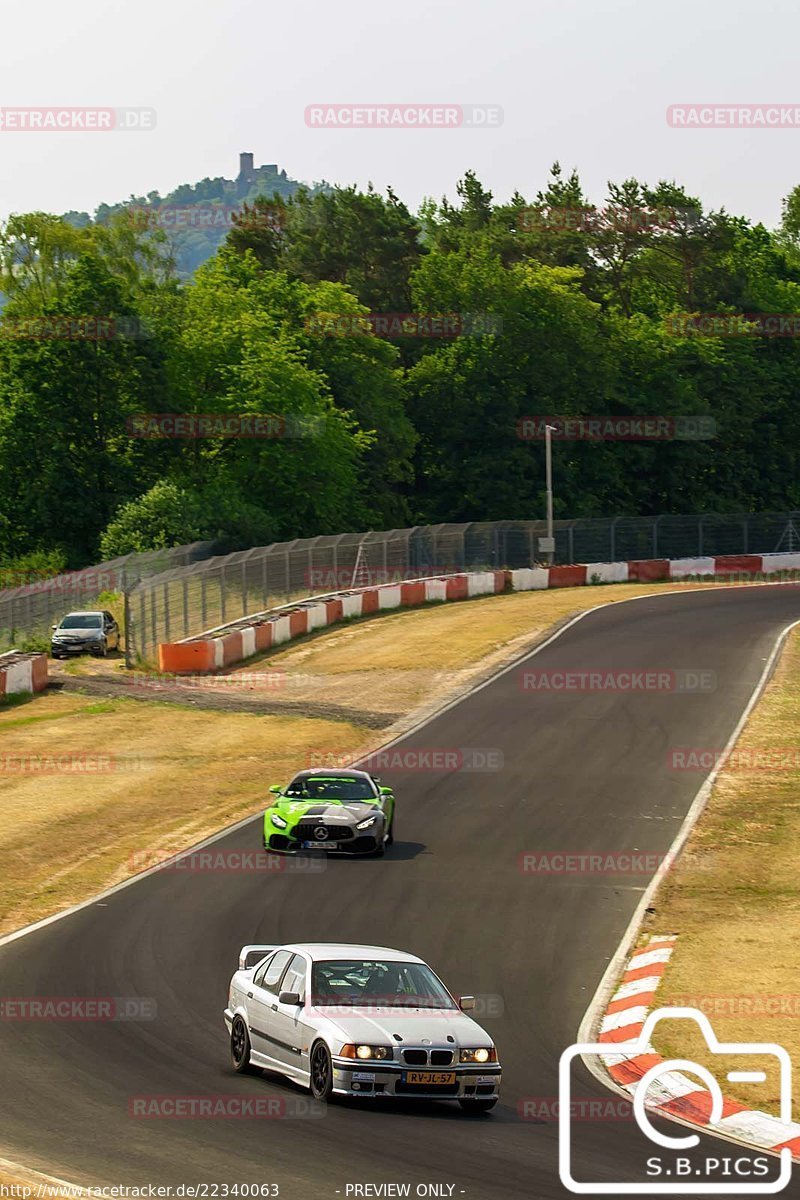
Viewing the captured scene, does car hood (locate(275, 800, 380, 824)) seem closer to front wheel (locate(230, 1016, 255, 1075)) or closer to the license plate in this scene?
front wheel (locate(230, 1016, 255, 1075))

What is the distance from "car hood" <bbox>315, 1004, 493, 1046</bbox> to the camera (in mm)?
14547

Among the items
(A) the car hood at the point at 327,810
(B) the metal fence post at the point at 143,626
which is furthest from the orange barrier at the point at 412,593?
(A) the car hood at the point at 327,810

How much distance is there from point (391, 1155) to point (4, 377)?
249ft

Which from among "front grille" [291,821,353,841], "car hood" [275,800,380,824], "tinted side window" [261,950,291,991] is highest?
"tinted side window" [261,950,291,991]

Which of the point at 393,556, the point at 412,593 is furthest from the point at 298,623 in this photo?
the point at 393,556

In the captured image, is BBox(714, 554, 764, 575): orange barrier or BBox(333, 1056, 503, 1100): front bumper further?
BBox(714, 554, 764, 575): orange barrier

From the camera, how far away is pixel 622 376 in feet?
332

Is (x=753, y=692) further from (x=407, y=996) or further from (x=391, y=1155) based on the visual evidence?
(x=391, y=1155)

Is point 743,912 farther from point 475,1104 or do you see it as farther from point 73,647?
point 73,647

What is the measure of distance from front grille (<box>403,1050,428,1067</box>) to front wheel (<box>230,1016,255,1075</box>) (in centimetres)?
190

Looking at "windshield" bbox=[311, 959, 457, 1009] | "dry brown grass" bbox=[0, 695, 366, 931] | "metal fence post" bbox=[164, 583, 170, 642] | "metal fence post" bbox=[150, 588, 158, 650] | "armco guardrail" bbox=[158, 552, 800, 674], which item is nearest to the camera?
"windshield" bbox=[311, 959, 457, 1009]

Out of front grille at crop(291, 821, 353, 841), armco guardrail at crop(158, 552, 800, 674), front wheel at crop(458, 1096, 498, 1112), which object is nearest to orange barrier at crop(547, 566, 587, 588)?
armco guardrail at crop(158, 552, 800, 674)

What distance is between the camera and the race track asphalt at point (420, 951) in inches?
504

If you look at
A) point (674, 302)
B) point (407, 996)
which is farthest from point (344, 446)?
point (407, 996)
